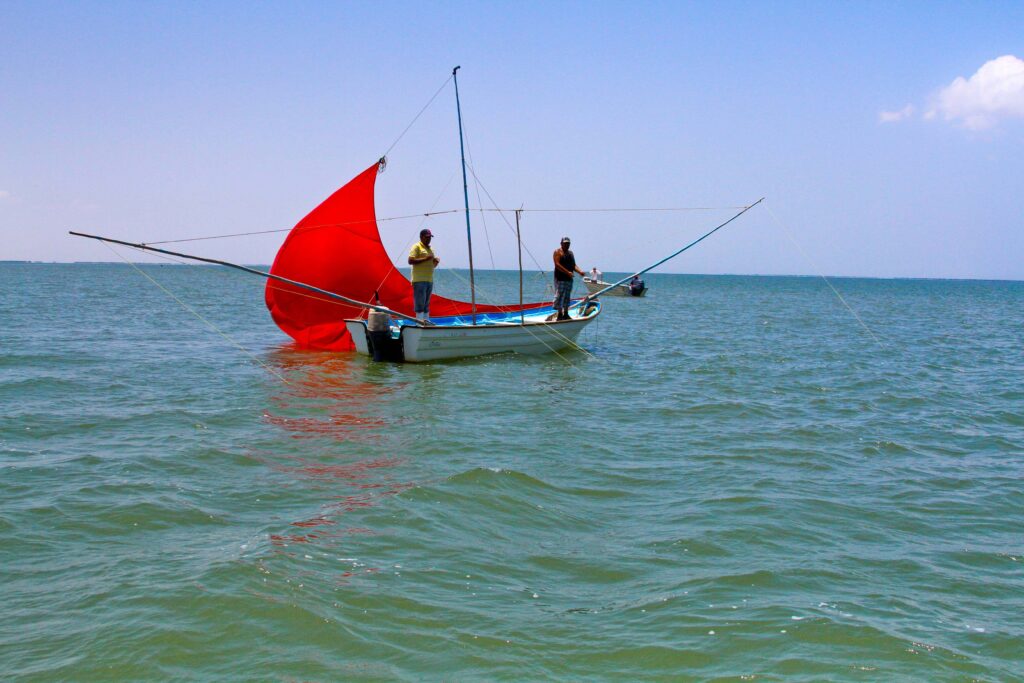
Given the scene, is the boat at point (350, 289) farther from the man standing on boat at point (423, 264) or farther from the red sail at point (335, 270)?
the man standing on boat at point (423, 264)

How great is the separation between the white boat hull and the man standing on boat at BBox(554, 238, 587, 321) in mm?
466

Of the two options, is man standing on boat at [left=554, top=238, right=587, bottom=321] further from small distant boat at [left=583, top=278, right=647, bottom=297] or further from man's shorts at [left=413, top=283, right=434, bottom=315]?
small distant boat at [left=583, top=278, right=647, bottom=297]

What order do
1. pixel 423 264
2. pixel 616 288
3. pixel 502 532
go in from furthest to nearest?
pixel 616 288, pixel 423 264, pixel 502 532

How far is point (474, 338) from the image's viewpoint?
666 inches

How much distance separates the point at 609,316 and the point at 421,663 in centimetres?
3228

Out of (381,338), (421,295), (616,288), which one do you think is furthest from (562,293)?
(616,288)

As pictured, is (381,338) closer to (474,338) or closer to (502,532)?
(474,338)

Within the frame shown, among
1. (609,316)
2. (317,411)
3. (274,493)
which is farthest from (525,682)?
(609,316)

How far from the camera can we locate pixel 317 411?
11727 millimetres

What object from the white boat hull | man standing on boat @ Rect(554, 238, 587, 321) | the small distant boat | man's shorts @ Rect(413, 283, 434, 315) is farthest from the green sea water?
the small distant boat

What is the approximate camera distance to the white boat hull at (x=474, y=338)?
53.9ft

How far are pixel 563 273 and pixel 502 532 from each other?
1176 cm

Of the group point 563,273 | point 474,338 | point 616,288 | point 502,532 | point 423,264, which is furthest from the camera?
point 616,288

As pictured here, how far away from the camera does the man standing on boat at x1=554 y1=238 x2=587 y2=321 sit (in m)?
17.9
